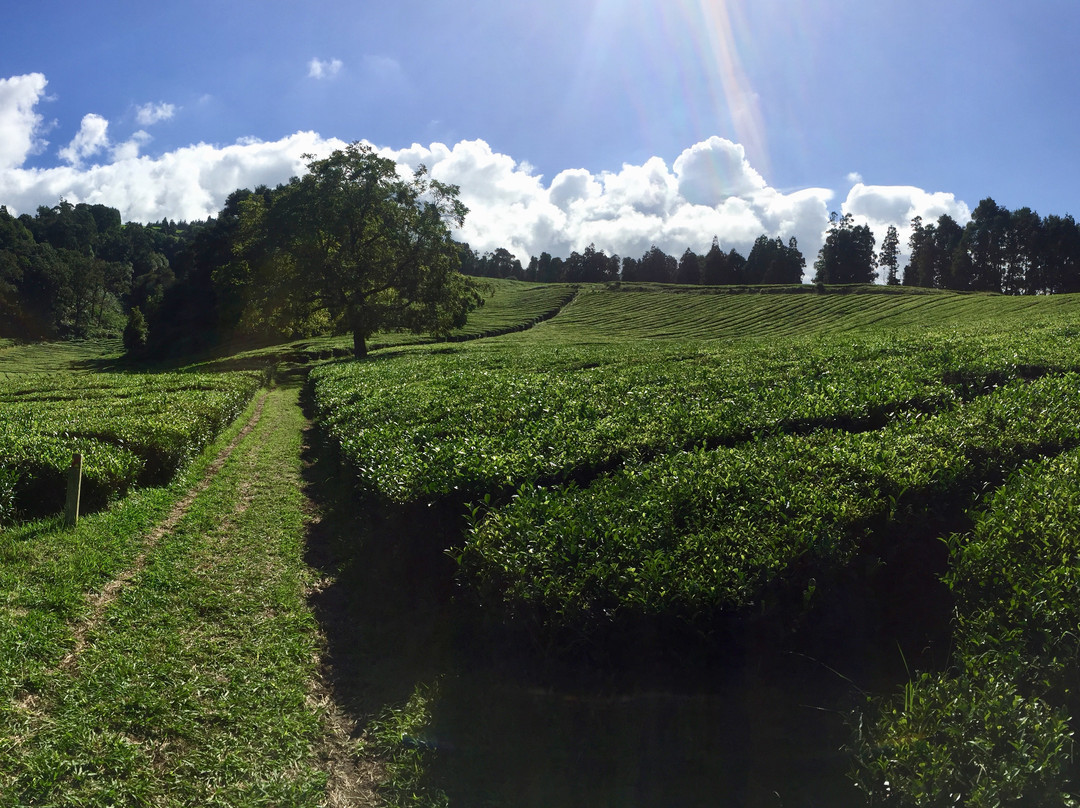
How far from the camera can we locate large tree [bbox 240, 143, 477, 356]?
33.6m

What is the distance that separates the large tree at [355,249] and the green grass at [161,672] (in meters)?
28.2

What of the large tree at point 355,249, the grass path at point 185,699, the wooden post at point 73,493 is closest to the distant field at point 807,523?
the grass path at point 185,699

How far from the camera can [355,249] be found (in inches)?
1403

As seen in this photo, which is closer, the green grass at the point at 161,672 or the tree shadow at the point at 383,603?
the green grass at the point at 161,672

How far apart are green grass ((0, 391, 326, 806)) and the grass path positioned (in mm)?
12

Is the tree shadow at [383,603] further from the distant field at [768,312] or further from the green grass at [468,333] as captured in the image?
the distant field at [768,312]

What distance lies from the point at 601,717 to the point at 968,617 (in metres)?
2.98

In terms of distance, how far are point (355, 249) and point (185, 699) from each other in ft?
111

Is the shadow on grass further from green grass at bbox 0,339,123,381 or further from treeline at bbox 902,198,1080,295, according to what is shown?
treeline at bbox 902,198,1080,295

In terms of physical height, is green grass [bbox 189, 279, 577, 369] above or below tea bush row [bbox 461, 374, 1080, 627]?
above

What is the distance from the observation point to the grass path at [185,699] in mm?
4066

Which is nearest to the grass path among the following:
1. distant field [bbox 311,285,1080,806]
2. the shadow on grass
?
the shadow on grass

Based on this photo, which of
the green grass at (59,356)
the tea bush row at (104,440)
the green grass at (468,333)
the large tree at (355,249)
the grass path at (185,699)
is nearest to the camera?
the grass path at (185,699)

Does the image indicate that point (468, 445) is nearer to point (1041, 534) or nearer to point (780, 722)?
point (780, 722)
